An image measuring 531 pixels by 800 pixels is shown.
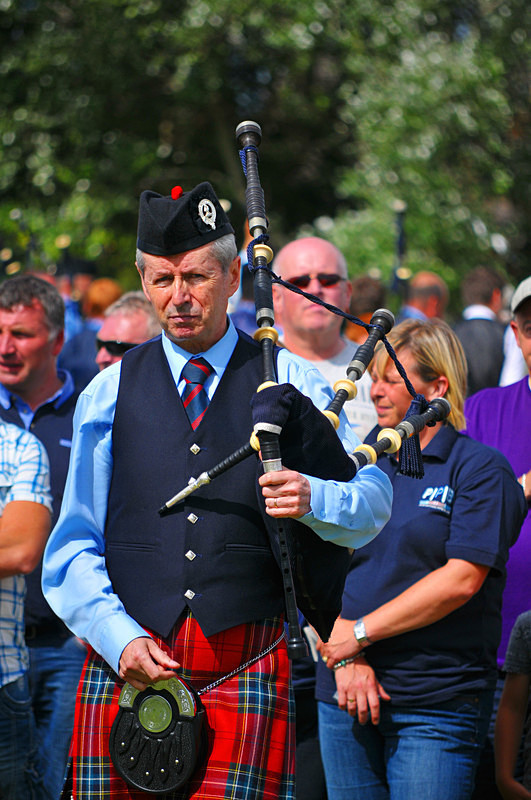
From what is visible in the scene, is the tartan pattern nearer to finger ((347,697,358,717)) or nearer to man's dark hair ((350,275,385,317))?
finger ((347,697,358,717))

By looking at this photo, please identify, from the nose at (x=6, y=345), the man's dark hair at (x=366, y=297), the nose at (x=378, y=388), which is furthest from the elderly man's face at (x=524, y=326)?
the man's dark hair at (x=366, y=297)

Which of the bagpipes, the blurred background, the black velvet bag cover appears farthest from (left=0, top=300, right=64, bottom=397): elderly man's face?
the blurred background

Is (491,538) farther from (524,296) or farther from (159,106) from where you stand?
(159,106)

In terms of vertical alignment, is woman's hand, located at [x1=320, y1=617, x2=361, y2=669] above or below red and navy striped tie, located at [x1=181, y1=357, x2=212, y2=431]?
below

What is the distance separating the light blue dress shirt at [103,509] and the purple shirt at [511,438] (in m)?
1.20

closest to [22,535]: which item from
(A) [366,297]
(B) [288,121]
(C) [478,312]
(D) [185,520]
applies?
(D) [185,520]

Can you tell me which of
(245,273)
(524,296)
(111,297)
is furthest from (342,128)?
(524,296)

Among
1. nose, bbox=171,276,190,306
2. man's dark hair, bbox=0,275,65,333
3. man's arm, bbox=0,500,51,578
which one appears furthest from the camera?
man's dark hair, bbox=0,275,65,333

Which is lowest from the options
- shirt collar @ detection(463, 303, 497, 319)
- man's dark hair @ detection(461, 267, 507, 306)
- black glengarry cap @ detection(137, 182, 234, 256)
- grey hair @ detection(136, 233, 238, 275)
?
grey hair @ detection(136, 233, 238, 275)

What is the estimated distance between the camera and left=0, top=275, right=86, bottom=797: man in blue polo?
3.99m

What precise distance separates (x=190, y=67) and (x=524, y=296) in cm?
1376

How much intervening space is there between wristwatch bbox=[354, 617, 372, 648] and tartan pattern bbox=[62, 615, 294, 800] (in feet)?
2.22

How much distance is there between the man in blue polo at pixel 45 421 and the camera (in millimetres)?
3992

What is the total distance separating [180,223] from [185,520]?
2.42 ft
